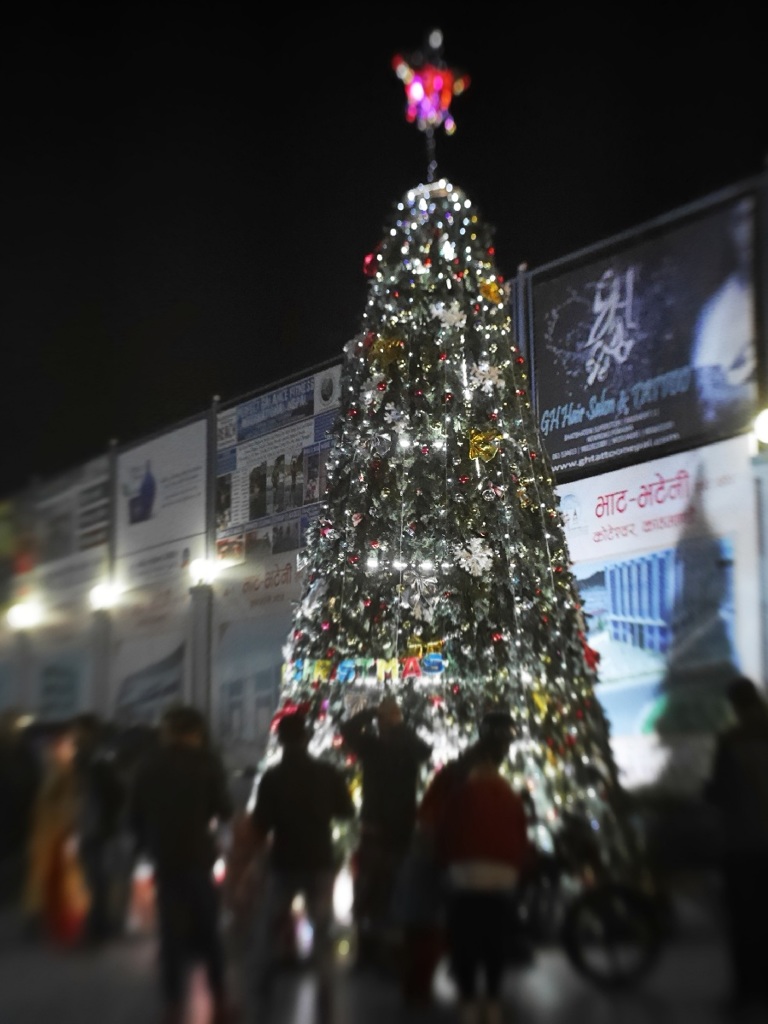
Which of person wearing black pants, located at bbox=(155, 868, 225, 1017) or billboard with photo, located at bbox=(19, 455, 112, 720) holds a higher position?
billboard with photo, located at bbox=(19, 455, 112, 720)

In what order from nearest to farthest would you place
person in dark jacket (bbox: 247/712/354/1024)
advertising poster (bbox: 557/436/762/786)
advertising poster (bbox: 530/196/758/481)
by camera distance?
person in dark jacket (bbox: 247/712/354/1024), advertising poster (bbox: 557/436/762/786), advertising poster (bbox: 530/196/758/481)

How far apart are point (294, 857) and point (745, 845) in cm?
79

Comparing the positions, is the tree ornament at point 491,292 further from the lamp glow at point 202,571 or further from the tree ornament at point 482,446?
the lamp glow at point 202,571

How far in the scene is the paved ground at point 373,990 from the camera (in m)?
2.08

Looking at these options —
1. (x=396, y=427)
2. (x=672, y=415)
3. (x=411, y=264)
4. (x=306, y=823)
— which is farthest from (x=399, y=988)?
(x=672, y=415)

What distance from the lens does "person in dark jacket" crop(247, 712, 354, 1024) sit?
2.35 metres

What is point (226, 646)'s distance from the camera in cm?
292

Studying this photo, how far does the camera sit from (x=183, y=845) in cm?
225

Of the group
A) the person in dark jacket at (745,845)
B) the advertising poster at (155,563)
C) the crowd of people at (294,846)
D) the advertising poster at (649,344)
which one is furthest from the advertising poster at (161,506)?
the advertising poster at (649,344)

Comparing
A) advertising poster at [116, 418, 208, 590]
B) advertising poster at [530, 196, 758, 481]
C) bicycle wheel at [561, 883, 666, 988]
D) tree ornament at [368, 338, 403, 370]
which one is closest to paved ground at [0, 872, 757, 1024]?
bicycle wheel at [561, 883, 666, 988]

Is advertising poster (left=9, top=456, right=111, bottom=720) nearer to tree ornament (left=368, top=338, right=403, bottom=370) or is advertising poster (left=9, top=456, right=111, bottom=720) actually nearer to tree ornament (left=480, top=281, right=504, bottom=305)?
tree ornament (left=368, top=338, right=403, bottom=370)

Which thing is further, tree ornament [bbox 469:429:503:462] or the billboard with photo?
tree ornament [bbox 469:429:503:462]

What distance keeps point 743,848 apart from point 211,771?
35.4 inches

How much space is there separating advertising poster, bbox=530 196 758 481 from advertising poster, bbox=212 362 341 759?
3.38ft
